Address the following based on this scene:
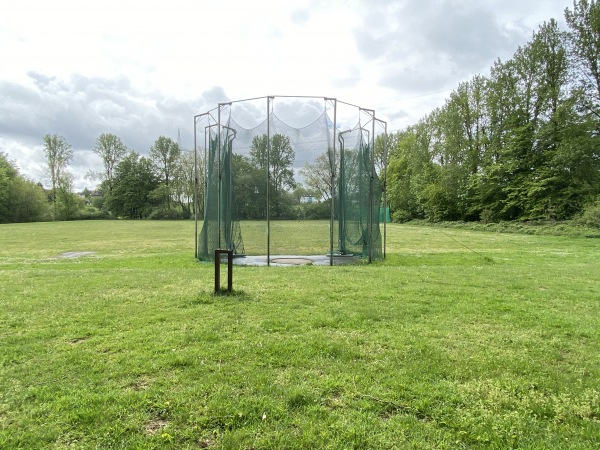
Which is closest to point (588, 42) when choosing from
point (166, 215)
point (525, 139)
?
point (525, 139)

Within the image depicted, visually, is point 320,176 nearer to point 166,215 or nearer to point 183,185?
point 166,215

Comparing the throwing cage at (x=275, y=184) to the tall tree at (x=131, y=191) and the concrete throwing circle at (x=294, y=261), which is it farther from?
the tall tree at (x=131, y=191)

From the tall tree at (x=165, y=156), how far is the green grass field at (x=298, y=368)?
58.2 metres

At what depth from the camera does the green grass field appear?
6.75 feet

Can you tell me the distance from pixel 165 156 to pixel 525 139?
5204 centimetres

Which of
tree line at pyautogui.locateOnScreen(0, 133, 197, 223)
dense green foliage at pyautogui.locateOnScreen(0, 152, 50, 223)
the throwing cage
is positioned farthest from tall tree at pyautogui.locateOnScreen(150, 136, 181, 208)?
the throwing cage

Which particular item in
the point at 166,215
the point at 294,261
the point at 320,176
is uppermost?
the point at 320,176

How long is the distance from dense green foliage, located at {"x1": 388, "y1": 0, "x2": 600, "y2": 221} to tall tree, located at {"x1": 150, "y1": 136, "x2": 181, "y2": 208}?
→ 40322mm

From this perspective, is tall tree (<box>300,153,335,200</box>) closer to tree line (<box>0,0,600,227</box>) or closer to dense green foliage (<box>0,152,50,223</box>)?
tree line (<box>0,0,600,227</box>)

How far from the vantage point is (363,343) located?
3.40 m

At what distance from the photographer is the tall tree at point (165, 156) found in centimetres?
5991

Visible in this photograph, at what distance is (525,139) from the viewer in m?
25.7

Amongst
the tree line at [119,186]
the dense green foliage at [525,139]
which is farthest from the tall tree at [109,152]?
the dense green foliage at [525,139]

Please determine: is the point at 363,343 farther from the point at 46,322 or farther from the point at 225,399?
the point at 46,322
